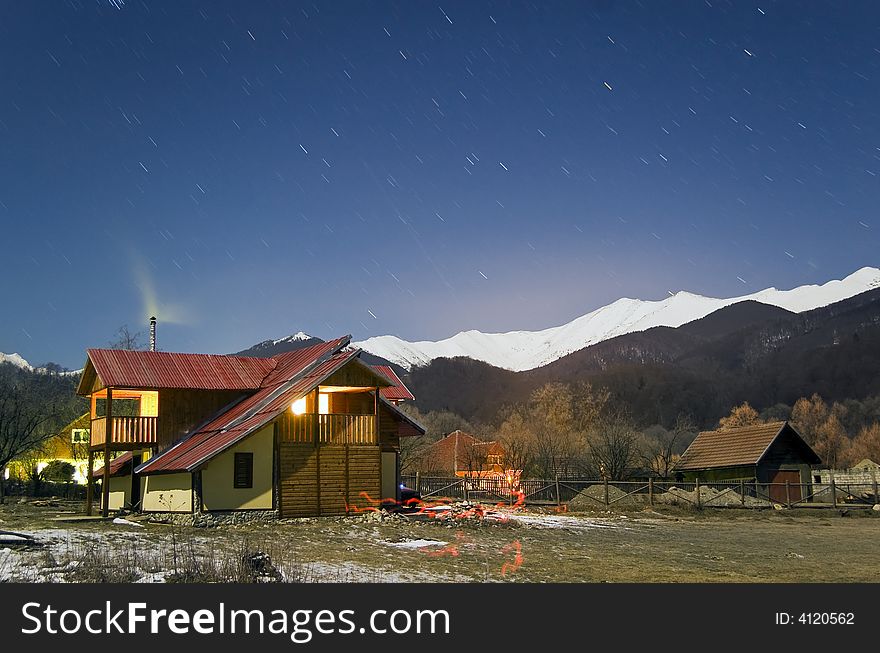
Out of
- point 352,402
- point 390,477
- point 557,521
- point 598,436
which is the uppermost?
point 352,402

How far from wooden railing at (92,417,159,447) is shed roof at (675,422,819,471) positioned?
1311 inches

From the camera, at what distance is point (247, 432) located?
31438mm

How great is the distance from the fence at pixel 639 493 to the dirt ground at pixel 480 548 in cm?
638

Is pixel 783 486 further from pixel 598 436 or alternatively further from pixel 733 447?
pixel 598 436

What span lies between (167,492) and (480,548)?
1519cm

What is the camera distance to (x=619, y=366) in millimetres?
193875

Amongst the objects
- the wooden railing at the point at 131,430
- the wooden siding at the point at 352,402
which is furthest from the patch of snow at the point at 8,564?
the wooden siding at the point at 352,402

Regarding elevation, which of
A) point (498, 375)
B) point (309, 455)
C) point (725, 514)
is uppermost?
point (498, 375)

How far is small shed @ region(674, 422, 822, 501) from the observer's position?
5069cm

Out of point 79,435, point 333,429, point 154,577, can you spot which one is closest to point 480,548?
point 154,577

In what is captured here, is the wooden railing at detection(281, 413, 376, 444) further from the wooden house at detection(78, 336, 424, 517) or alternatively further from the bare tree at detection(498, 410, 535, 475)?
the bare tree at detection(498, 410, 535, 475)
